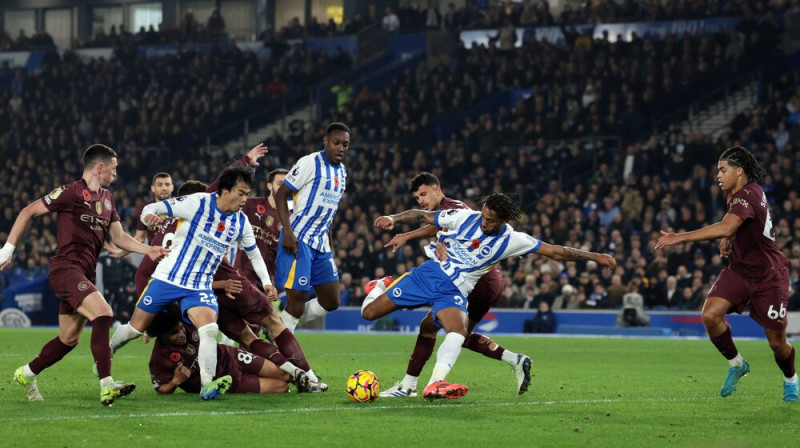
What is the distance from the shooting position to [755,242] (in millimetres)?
10141

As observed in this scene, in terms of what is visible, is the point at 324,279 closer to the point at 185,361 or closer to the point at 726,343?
the point at 185,361

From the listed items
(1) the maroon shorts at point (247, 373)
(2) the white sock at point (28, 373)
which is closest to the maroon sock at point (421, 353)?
(1) the maroon shorts at point (247, 373)

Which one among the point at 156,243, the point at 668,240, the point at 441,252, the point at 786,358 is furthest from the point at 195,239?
the point at 786,358

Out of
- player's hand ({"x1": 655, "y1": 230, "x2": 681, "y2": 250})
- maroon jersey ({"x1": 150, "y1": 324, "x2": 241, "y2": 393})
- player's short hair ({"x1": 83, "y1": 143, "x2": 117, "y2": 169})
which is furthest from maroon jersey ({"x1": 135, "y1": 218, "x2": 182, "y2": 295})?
player's hand ({"x1": 655, "y1": 230, "x2": 681, "y2": 250})

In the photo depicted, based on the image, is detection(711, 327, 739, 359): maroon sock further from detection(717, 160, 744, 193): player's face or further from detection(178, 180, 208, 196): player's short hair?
detection(178, 180, 208, 196): player's short hair

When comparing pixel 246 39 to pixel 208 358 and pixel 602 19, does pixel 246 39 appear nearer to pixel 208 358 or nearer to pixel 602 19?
pixel 602 19

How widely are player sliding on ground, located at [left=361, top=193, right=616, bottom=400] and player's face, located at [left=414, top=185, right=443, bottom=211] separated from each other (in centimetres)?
61

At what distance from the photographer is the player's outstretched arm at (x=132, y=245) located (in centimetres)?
962

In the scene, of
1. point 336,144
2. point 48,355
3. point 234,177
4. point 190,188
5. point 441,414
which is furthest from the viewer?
point 336,144

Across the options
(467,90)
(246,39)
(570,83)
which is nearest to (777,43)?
(570,83)

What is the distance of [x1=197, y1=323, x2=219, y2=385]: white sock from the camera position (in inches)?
379

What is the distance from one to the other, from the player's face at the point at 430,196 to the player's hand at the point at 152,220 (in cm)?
245

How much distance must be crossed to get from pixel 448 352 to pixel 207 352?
194cm

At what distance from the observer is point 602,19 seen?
34281 mm
